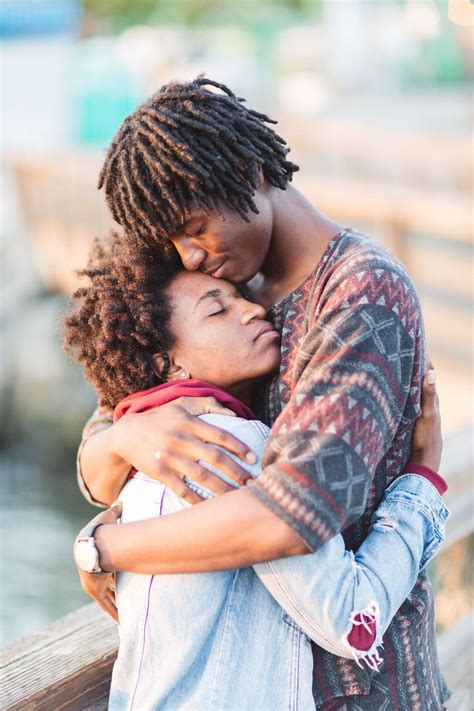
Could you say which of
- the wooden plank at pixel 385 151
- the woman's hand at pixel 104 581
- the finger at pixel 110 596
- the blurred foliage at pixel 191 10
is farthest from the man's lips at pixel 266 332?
the blurred foliage at pixel 191 10

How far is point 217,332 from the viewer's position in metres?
2.12

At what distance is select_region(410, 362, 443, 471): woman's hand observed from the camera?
2000 millimetres

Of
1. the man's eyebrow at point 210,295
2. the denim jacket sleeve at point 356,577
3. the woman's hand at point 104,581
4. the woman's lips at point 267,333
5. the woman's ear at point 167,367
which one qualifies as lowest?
the woman's hand at point 104,581

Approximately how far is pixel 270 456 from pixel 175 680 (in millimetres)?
469

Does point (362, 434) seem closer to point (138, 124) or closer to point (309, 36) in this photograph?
point (138, 124)

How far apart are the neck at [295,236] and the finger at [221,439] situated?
416 mm

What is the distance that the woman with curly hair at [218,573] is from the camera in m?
1.76

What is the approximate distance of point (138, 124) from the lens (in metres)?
1.97

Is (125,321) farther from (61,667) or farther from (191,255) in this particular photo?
(61,667)

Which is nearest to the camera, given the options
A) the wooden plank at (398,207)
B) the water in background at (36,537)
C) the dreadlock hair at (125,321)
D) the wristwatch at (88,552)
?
the wristwatch at (88,552)

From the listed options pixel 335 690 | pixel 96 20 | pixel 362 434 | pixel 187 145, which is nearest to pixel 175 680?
pixel 335 690

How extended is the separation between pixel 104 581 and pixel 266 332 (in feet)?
2.07

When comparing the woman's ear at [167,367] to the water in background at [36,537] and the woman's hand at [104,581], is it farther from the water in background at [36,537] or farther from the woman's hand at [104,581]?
the water in background at [36,537]

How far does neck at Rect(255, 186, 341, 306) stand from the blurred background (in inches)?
22.1
